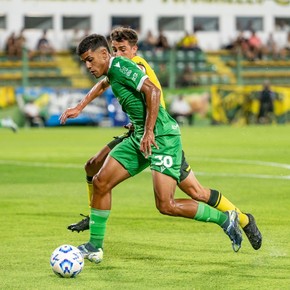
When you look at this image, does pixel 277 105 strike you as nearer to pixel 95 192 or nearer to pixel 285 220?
pixel 285 220

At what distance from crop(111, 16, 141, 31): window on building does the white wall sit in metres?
0.20

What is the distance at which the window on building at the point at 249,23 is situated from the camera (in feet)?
160

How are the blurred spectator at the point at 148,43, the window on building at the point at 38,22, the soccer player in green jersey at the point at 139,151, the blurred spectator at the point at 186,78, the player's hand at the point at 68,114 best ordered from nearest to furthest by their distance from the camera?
the soccer player in green jersey at the point at 139,151
the player's hand at the point at 68,114
the blurred spectator at the point at 186,78
the blurred spectator at the point at 148,43
the window on building at the point at 38,22

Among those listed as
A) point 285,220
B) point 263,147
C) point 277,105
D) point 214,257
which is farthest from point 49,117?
point 214,257

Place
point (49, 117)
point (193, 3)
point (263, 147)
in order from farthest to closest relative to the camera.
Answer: point (193, 3) → point (49, 117) → point (263, 147)

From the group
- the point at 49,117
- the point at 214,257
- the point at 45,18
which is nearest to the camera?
the point at 214,257

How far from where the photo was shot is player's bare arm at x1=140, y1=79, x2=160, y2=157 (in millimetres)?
8703

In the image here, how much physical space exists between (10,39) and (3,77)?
2118 mm

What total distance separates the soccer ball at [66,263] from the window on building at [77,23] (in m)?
37.8

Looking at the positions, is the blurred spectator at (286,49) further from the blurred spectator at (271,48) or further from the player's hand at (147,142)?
the player's hand at (147,142)

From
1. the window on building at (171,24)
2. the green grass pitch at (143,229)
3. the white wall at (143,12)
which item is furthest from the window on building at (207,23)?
the green grass pitch at (143,229)

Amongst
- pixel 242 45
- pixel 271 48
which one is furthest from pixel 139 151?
pixel 271 48

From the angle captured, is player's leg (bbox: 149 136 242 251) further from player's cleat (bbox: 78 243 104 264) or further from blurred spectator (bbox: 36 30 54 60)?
blurred spectator (bbox: 36 30 54 60)

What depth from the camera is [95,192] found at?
9102 mm
